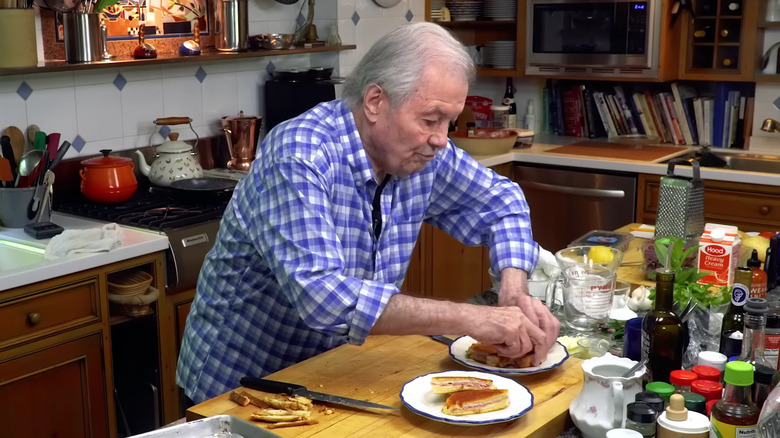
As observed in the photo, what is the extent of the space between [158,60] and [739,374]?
2709mm

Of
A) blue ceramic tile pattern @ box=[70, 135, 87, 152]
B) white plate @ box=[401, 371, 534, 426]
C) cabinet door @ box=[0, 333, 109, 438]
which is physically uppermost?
blue ceramic tile pattern @ box=[70, 135, 87, 152]

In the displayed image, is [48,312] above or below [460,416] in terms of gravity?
below

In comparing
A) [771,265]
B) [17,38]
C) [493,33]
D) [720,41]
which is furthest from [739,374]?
[493,33]

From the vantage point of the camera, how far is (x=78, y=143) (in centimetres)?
348

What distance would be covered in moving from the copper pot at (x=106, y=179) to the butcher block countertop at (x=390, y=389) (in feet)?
5.62

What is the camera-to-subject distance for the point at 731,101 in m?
4.56

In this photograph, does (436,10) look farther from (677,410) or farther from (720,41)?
(677,410)

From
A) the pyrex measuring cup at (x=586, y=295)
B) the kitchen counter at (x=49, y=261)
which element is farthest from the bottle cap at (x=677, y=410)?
the kitchen counter at (x=49, y=261)

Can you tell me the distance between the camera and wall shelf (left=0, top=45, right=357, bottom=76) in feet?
10.2

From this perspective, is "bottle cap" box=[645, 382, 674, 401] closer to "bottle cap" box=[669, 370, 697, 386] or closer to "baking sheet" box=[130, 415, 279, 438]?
"bottle cap" box=[669, 370, 697, 386]

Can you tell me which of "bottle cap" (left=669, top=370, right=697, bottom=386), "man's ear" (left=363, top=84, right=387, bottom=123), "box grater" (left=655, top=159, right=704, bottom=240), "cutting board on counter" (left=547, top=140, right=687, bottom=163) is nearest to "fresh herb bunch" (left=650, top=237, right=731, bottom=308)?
"box grater" (left=655, top=159, right=704, bottom=240)

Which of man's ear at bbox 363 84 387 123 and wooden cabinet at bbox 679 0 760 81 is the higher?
wooden cabinet at bbox 679 0 760 81

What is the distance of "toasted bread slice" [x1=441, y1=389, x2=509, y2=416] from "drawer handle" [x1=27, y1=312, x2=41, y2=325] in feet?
4.98

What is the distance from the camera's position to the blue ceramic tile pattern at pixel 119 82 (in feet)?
11.7
